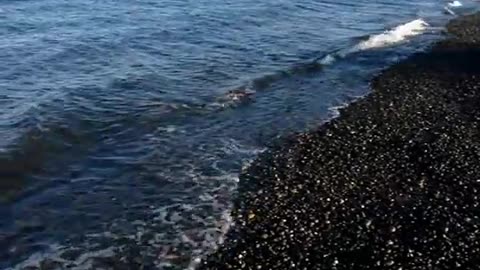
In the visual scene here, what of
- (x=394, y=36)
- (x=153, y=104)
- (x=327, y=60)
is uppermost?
(x=394, y=36)

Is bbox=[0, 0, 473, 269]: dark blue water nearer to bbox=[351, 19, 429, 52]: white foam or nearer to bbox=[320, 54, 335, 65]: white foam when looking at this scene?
bbox=[320, 54, 335, 65]: white foam

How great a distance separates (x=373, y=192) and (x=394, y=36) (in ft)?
71.1

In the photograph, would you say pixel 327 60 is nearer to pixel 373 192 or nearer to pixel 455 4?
pixel 373 192

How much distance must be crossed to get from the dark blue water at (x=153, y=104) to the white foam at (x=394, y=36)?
48 cm

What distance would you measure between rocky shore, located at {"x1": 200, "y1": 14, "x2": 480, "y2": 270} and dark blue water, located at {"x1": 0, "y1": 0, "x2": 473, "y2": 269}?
1.34 m

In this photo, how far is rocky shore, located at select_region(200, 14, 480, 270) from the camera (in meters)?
18.3

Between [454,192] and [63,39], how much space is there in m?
25.6

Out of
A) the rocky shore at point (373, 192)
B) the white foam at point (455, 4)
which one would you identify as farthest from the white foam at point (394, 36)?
the rocky shore at point (373, 192)

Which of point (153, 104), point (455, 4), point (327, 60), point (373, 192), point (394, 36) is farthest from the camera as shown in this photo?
point (455, 4)

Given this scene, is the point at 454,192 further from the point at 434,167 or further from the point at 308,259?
the point at 308,259

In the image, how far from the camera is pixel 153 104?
99.8 ft

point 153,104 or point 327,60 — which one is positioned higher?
point 327,60

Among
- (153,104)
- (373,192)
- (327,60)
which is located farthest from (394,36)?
(373,192)

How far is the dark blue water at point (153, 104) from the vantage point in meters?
20.4
